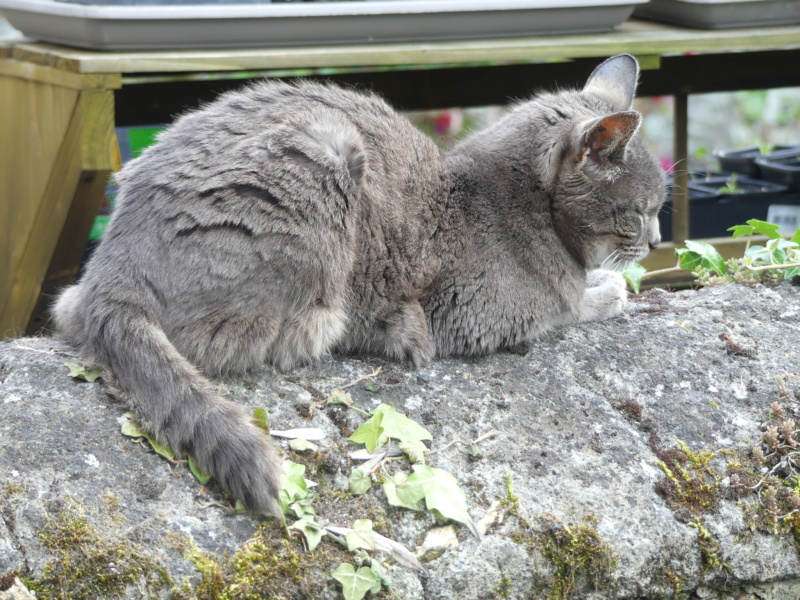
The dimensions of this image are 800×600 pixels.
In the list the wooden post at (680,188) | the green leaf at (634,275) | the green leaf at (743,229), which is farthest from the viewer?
the wooden post at (680,188)

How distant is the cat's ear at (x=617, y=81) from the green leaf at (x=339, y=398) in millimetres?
1335

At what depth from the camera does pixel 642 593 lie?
1.86 metres

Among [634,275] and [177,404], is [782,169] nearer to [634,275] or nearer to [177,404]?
[634,275]

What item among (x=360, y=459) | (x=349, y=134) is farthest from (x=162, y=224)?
→ (x=360, y=459)

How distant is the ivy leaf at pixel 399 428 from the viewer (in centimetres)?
203

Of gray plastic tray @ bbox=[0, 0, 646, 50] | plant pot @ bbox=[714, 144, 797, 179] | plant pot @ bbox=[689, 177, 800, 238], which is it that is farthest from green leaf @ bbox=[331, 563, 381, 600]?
plant pot @ bbox=[714, 144, 797, 179]

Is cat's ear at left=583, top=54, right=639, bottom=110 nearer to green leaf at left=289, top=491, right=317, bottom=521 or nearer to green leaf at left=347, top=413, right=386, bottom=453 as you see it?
green leaf at left=347, top=413, right=386, bottom=453

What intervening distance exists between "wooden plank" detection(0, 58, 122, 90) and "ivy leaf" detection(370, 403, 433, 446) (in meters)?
1.85

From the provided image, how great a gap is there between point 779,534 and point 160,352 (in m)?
1.49

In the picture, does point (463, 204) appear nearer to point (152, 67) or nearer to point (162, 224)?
point (162, 224)

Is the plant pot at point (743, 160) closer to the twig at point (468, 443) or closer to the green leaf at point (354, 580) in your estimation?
the twig at point (468, 443)

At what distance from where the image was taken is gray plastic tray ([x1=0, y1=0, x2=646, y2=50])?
3285mm

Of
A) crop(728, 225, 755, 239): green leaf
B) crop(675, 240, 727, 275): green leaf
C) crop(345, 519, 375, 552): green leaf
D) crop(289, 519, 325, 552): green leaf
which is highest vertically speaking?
crop(728, 225, 755, 239): green leaf

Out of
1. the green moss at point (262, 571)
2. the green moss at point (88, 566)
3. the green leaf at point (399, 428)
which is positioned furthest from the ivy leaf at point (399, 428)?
the green moss at point (88, 566)
